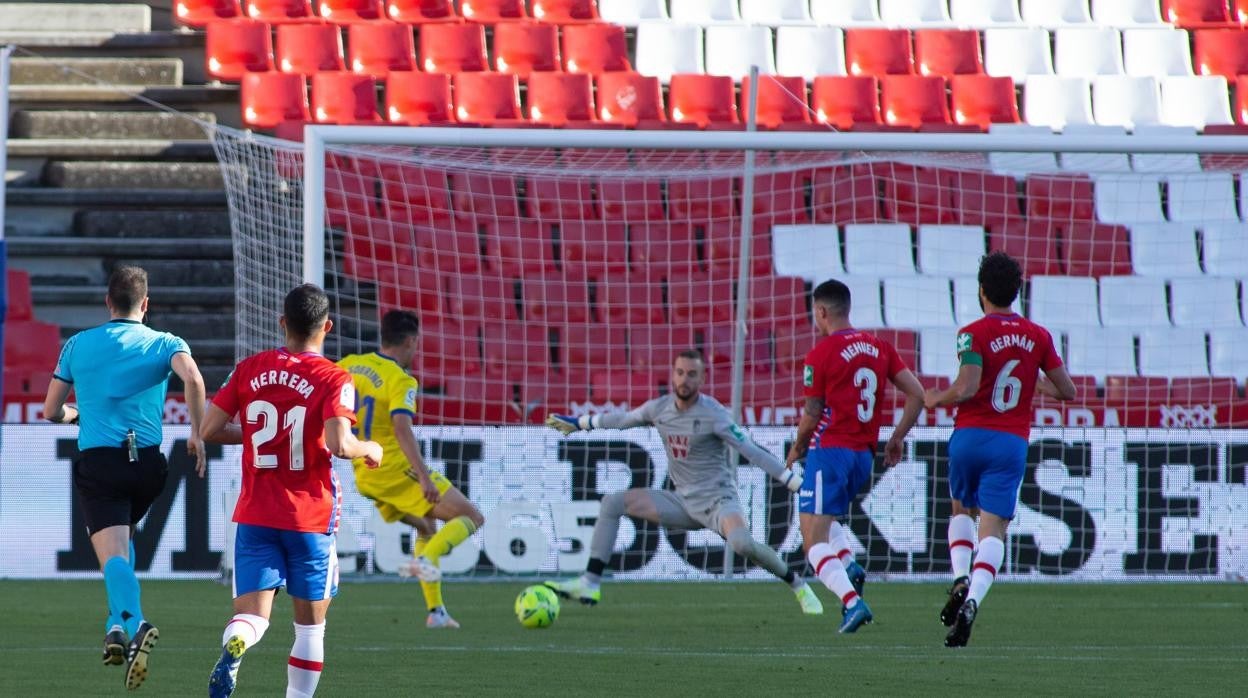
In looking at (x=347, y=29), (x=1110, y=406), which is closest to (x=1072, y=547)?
(x=1110, y=406)

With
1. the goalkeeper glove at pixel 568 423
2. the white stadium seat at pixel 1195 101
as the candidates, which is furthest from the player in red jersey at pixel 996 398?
the white stadium seat at pixel 1195 101

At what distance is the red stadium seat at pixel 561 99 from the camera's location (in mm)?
17062

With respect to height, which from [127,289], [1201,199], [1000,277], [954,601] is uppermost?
[1201,199]

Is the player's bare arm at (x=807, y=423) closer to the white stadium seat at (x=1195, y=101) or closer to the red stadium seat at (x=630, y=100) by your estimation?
the red stadium seat at (x=630, y=100)

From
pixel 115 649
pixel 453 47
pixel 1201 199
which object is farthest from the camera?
pixel 453 47

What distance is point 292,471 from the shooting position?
5.46m

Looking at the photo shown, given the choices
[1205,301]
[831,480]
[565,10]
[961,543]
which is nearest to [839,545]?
[831,480]

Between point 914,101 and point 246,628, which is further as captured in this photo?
point 914,101

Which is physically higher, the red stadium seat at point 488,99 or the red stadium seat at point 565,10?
the red stadium seat at point 565,10

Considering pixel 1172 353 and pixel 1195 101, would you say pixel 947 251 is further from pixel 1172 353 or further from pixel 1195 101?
pixel 1195 101

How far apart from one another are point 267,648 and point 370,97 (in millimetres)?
9643

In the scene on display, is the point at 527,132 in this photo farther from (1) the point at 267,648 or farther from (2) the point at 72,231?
(2) the point at 72,231

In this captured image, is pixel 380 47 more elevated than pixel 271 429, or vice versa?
pixel 380 47

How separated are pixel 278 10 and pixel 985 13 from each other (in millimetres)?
7599
